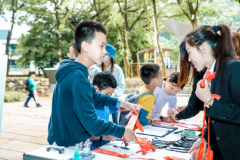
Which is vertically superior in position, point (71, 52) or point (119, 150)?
point (71, 52)

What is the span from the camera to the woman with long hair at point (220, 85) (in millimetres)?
954

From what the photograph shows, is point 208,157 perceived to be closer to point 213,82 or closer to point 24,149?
point 213,82

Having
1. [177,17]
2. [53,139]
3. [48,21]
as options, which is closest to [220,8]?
[177,17]

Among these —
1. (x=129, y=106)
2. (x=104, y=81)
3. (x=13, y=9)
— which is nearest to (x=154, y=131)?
(x=129, y=106)

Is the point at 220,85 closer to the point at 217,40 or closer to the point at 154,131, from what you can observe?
the point at 217,40

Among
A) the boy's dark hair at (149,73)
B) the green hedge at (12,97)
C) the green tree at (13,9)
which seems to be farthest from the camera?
the green tree at (13,9)

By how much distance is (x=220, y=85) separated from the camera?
1.02 m

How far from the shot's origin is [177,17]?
13.3 meters

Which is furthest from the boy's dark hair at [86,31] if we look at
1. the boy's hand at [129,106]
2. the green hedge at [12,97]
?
the green hedge at [12,97]

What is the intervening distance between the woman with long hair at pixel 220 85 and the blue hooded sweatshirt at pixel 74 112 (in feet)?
1.48

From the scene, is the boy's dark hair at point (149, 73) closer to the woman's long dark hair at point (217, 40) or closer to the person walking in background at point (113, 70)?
the person walking in background at point (113, 70)

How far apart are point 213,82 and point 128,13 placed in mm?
13158

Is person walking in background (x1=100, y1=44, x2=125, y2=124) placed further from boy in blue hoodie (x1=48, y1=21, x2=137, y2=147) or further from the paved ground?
the paved ground

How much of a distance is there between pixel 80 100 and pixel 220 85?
0.67m
